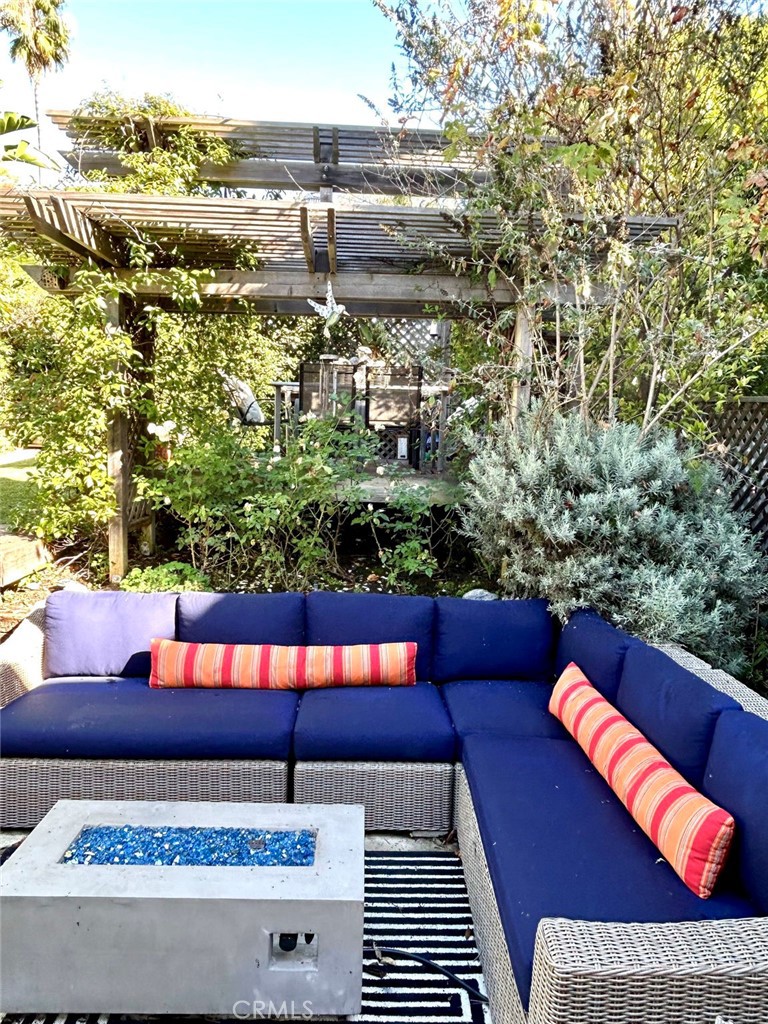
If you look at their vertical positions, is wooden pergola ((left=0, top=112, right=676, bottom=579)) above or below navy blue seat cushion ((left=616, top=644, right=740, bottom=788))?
above

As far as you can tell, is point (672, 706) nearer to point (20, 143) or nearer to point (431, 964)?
point (431, 964)

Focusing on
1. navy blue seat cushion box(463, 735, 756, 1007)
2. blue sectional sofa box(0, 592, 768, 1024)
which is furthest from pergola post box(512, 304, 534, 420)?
navy blue seat cushion box(463, 735, 756, 1007)

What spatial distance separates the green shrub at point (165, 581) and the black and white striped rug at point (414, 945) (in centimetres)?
246

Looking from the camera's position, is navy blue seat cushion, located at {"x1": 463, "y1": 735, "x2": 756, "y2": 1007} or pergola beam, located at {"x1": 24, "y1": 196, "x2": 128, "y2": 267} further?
pergola beam, located at {"x1": 24, "y1": 196, "x2": 128, "y2": 267}

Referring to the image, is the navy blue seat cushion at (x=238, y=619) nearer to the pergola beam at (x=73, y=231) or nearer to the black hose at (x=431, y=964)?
the black hose at (x=431, y=964)

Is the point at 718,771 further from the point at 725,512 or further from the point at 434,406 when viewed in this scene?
the point at 434,406

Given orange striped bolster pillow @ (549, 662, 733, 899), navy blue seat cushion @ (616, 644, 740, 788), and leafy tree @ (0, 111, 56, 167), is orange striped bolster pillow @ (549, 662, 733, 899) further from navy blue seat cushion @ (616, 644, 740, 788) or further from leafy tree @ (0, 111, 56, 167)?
leafy tree @ (0, 111, 56, 167)

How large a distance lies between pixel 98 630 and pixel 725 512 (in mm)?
3174

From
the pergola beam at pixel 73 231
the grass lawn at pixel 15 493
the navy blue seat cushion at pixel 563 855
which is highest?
the pergola beam at pixel 73 231

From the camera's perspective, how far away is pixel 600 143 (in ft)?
12.1

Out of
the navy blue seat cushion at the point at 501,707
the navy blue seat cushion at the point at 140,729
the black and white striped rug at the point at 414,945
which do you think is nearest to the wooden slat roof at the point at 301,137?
the navy blue seat cushion at the point at 501,707

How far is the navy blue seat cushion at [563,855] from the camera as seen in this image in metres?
1.63

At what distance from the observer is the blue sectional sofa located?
140 cm

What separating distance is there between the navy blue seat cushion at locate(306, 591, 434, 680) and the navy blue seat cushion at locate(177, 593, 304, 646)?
3.1 inches
